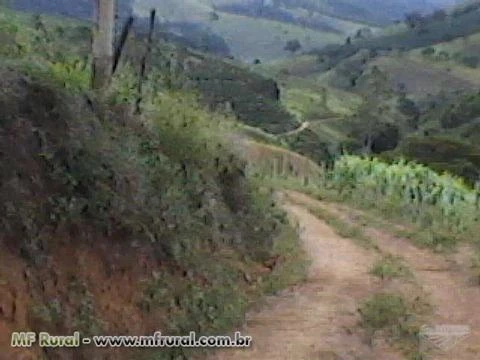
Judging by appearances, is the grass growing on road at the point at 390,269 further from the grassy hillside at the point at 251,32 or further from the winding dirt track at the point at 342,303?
the grassy hillside at the point at 251,32

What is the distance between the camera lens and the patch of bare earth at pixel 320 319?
7816 mm

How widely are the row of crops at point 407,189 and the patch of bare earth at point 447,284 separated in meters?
2.00

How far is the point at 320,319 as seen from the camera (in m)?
8.87

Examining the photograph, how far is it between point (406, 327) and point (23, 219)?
4.02 metres

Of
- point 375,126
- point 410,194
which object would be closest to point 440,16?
point 375,126

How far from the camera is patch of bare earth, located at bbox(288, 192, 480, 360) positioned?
870cm

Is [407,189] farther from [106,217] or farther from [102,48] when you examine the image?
[106,217]

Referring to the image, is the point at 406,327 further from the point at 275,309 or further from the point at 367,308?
the point at 275,309

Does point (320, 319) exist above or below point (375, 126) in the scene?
above

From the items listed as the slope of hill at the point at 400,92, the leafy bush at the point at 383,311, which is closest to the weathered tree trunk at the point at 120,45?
the leafy bush at the point at 383,311

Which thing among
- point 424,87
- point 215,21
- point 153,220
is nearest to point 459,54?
point 424,87

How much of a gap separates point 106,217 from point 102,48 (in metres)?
2.36

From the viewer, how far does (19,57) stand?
7902 mm

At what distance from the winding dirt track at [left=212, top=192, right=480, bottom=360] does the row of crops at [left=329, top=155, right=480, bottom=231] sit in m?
2.85
